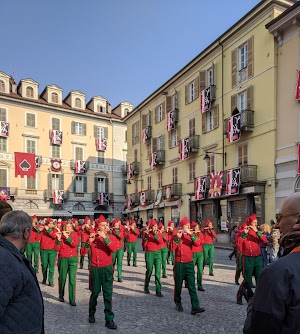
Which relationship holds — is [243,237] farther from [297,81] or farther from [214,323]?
[297,81]

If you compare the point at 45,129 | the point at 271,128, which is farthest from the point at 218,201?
the point at 45,129

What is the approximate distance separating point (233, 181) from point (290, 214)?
21384mm

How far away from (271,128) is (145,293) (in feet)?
47.2

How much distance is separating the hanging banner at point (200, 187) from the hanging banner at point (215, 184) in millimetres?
912

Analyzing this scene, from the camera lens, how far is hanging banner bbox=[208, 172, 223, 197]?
24.6 meters

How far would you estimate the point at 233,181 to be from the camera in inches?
913

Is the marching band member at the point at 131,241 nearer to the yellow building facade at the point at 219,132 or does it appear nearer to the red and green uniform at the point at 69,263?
the red and green uniform at the point at 69,263

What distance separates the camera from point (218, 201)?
25906 mm

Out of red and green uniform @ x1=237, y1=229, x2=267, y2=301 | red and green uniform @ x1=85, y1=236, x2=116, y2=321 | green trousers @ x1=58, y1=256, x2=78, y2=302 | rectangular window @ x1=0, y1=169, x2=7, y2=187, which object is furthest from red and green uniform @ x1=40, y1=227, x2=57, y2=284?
rectangular window @ x1=0, y1=169, x2=7, y2=187

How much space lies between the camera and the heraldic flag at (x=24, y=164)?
33.9 meters

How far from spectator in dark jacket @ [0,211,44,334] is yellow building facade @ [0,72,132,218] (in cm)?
3669

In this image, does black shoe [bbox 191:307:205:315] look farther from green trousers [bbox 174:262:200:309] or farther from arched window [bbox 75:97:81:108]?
arched window [bbox 75:97:81:108]

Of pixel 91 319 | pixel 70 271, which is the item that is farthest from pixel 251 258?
pixel 70 271

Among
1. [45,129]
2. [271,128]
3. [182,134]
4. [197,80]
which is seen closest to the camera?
[271,128]
